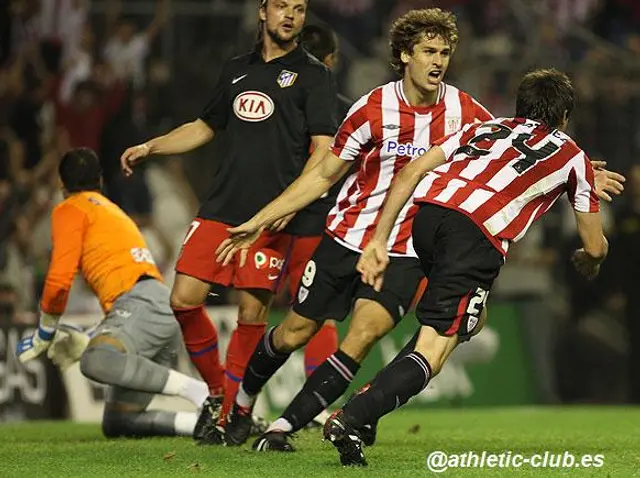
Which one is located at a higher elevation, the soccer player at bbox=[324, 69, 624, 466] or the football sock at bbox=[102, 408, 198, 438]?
the soccer player at bbox=[324, 69, 624, 466]

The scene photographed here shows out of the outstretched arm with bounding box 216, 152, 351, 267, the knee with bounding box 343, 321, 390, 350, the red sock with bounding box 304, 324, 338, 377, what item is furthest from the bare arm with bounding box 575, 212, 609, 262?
the red sock with bounding box 304, 324, 338, 377

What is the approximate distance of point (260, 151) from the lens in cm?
828

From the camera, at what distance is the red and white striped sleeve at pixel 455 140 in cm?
700

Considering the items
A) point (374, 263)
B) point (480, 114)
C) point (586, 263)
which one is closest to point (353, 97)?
point (480, 114)

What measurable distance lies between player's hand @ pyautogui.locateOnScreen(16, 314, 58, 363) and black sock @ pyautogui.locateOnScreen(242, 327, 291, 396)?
150 centimetres

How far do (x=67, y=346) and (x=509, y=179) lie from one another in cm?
367

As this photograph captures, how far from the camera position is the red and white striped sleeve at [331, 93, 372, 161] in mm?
7453

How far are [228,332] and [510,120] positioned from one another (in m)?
6.60

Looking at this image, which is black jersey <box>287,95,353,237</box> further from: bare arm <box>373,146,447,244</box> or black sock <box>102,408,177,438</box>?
bare arm <box>373,146,447,244</box>

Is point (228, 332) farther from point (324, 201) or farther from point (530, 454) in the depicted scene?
point (530, 454)

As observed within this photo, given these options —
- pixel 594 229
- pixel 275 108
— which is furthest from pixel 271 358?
pixel 594 229

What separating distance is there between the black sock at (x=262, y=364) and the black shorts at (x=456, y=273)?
128cm

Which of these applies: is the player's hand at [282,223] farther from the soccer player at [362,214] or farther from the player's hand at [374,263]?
the player's hand at [374,263]

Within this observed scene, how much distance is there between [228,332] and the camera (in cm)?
1323
